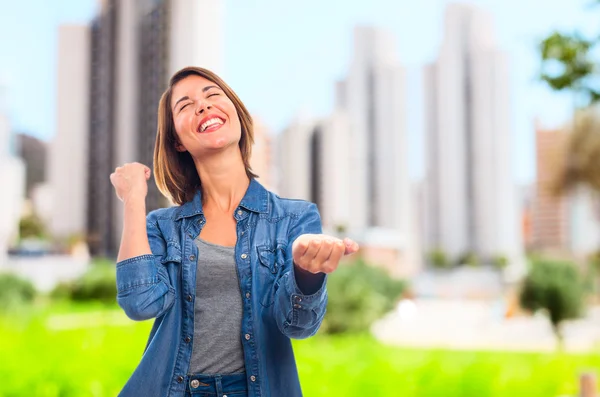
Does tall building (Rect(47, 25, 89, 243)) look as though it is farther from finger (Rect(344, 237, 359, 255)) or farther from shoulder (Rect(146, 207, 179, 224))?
finger (Rect(344, 237, 359, 255))

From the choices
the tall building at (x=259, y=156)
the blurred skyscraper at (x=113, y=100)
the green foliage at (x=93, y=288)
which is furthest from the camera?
the blurred skyscraper at (x=113, y=100)

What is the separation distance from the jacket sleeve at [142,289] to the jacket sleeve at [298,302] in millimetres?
143

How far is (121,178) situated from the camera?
82cm

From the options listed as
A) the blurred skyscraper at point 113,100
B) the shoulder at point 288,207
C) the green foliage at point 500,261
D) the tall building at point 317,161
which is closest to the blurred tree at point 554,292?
the blurred skyscraper at point 113,100

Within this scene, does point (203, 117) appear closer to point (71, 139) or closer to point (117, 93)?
point (117, 93)

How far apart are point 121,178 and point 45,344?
2358 millimetres

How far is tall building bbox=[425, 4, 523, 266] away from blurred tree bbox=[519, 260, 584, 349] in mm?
20495

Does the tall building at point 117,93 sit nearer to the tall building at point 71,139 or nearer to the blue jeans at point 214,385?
the tall building at point 71,139

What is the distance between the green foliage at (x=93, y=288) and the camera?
1102 cm

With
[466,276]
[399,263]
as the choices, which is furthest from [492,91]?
[399,263]

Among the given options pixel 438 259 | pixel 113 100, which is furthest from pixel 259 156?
pixel 438 259

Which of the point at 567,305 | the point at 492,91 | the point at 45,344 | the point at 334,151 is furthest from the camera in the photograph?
the point at 492,91

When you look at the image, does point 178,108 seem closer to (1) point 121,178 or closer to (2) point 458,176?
(1) point 121,178

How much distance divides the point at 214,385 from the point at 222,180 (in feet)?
0.89
